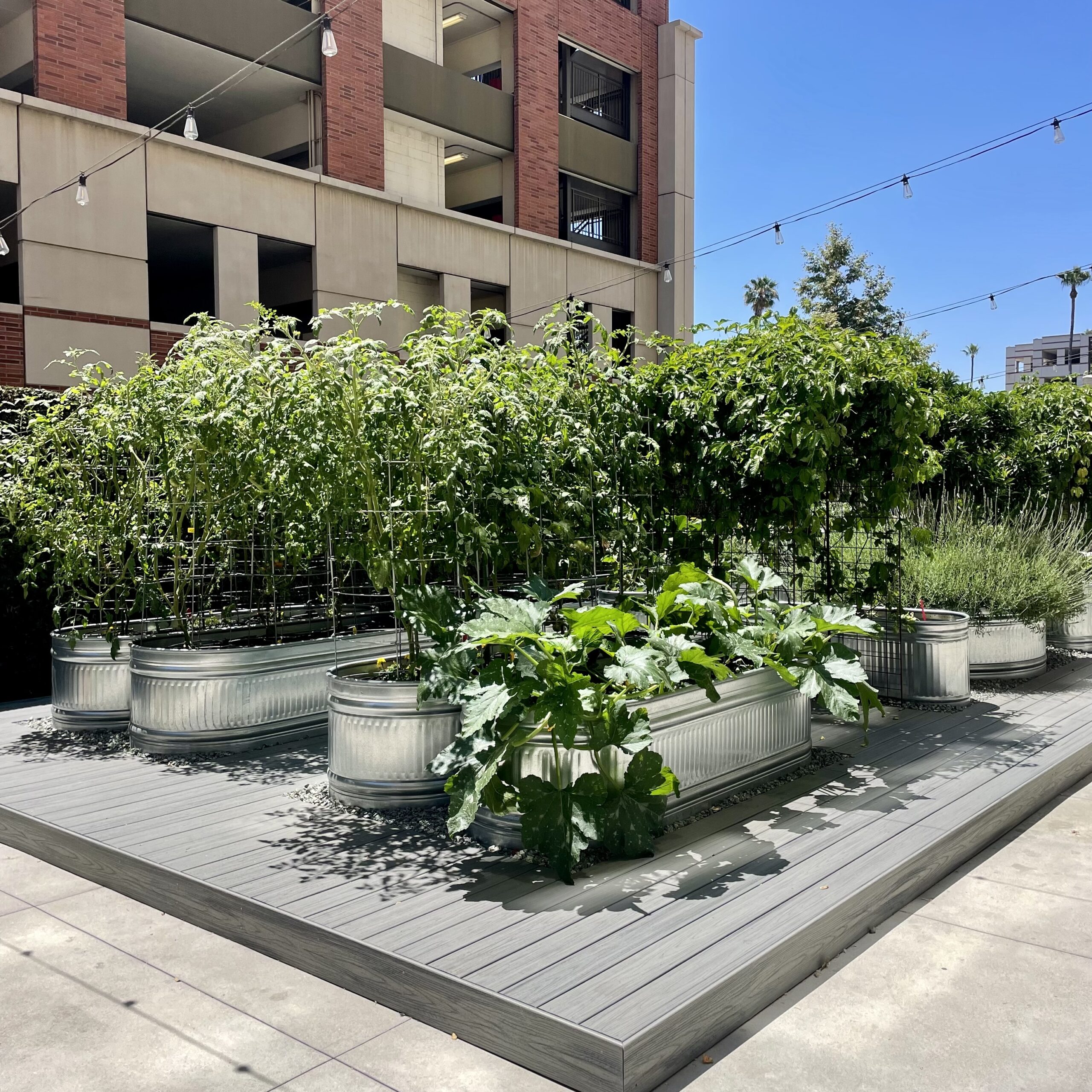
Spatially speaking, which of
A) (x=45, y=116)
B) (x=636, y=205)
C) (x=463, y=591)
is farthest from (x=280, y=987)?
(x=636, y=205)

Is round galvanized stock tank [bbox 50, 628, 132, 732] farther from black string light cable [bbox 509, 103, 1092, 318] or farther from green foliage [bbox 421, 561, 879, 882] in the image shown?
black string light cable [bbox 509, 103, 1092, 318]

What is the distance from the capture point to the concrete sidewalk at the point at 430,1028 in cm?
279

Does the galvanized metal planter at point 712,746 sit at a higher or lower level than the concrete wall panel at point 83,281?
lower

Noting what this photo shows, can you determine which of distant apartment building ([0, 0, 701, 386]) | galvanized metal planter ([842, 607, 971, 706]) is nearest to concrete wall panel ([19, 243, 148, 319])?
distant apartment building ([0, 0, 701, 386])

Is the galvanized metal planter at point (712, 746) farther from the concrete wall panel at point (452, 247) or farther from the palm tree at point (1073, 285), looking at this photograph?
the palm tree at point (1073, 285)

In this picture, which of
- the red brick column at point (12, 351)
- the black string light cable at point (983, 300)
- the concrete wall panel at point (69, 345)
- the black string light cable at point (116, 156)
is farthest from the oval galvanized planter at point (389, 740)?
the black string light cable at point (983, 300)

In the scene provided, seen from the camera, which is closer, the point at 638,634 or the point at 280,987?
the point at 280,987

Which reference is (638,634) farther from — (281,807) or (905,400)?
(905,400)

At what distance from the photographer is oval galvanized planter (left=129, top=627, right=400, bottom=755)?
5852 millimetres

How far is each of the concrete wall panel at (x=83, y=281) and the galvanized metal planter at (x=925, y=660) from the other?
9699mm

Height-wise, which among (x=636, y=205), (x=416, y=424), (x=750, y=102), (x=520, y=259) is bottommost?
(x=416, y=424)

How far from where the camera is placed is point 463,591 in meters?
5.32

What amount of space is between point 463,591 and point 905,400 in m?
3.18

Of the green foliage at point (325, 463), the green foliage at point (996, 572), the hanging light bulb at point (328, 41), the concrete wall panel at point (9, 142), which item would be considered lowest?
the green foliage at point (996, 572)
